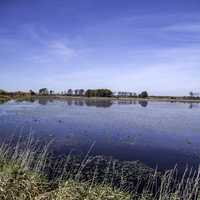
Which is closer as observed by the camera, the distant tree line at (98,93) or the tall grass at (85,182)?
the tall grass at (85,182)

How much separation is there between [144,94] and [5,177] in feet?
373

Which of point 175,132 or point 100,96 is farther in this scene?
point 100,96

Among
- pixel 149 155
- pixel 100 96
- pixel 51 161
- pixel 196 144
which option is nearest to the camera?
pixel 51 161

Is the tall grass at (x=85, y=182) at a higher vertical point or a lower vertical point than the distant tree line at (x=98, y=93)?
lower

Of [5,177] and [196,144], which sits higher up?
[5,177]

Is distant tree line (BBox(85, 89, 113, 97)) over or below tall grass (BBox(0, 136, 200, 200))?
over

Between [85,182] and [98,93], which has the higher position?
[98,93]

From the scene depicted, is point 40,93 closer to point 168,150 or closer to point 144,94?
point 144,94

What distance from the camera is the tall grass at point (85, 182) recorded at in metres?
4.76

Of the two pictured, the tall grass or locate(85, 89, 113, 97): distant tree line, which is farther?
locate(85, 89, 113, 97): distant tree line

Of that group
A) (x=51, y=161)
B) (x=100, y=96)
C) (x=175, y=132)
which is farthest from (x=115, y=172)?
(x=100, y=96)

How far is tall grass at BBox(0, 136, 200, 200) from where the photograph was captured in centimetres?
476

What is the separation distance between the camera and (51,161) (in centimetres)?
890

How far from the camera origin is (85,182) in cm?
656
